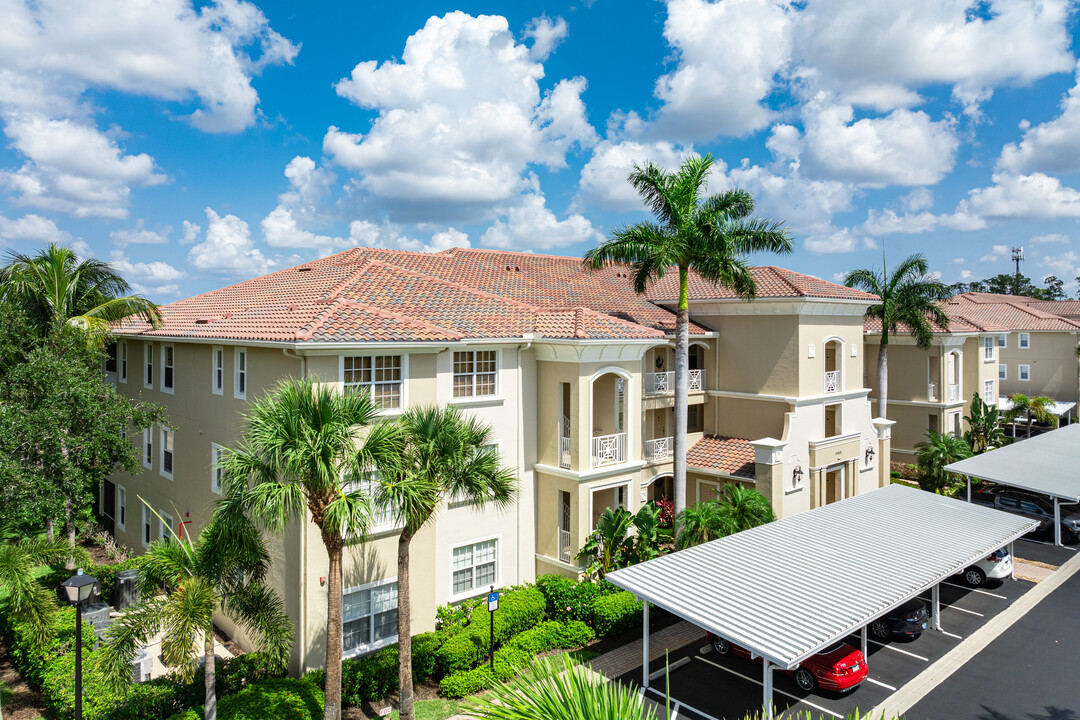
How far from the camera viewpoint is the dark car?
17703 millimetres

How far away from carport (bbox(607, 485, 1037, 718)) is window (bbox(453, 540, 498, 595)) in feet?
16.2

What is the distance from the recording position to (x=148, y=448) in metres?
23.1

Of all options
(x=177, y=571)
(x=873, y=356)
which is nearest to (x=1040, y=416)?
(x=873, y=356)

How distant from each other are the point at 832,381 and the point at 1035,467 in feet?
33.6

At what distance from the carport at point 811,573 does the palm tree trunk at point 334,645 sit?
649 centimetres

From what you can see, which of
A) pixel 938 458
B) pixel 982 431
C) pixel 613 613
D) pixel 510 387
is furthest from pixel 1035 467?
pixel 510 387

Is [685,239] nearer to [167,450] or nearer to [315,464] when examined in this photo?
[315,464]

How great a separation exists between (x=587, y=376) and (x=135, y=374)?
1707 centimetres

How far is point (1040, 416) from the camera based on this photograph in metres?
42.8

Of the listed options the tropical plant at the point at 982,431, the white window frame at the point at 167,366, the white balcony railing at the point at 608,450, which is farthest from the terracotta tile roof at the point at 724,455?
the white window frame at the point at 167,366

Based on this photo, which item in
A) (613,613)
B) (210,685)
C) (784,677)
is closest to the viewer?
(210,685)

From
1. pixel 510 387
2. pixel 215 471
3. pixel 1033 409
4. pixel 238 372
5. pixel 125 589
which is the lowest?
pixel 125 589

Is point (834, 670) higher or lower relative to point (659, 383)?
lower

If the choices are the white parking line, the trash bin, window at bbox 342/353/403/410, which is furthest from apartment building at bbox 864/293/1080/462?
the trash bin
